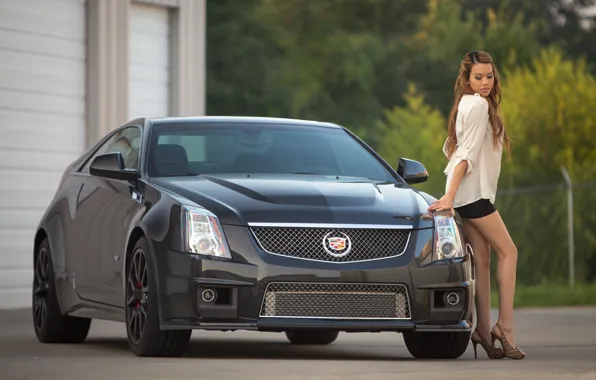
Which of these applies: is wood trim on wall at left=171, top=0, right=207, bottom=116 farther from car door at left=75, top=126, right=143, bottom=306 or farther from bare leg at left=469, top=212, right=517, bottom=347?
bare leg at left=469, top=212, right=517, bottom=347

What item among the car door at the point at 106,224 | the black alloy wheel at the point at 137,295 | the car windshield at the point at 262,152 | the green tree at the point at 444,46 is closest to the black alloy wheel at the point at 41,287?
the car door at the point at 106,224

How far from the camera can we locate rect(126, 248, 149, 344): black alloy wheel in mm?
10594

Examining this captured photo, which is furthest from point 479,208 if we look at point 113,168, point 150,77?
point 150,77

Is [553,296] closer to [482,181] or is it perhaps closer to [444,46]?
[482,181]

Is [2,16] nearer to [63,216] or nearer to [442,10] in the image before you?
[63,216]

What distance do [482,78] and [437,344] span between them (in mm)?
1648

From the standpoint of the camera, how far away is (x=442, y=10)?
7469 centimetres

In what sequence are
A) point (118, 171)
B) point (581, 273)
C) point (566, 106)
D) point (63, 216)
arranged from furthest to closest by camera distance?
point (566, 106), point (581, 273), point (63, 216), point (118, 171)

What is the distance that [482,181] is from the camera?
36.4ft

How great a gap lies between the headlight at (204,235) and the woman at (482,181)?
1554 mm

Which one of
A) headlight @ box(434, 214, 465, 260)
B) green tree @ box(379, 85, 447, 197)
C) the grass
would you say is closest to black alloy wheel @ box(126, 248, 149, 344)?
headlight @ box(434, 214, 465, 260)

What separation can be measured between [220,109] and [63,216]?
5163 cm

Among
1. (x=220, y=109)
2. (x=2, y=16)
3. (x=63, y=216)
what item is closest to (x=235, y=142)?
(x=63, y=216)

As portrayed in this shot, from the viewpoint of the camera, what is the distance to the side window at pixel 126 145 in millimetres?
11859
